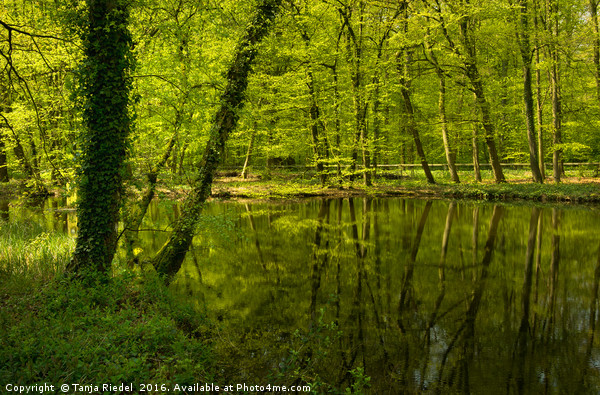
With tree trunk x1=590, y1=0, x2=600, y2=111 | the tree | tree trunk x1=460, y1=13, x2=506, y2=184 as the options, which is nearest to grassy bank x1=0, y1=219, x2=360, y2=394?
the tree

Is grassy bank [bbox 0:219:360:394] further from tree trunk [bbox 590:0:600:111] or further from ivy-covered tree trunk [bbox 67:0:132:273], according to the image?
tree trunk [bbox 590:0:600:111]

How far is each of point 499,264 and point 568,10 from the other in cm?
1964

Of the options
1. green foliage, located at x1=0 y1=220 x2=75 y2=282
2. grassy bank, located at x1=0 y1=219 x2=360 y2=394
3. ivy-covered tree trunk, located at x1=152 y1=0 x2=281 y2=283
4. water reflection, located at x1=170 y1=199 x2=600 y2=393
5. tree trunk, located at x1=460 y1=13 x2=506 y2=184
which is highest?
tree trunk, located at x1=460 y1=13 x2=506 y2=184

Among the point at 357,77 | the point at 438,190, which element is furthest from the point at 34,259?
the point at 438,190

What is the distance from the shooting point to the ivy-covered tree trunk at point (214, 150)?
27.3ft

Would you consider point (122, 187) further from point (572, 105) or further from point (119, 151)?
point (572, 105)

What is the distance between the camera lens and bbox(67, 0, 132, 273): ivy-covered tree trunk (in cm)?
639

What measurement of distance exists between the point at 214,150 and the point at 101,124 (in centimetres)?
240

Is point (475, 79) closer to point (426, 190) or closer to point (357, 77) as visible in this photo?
point (357, 77)

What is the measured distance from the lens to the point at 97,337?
4355 millimetres

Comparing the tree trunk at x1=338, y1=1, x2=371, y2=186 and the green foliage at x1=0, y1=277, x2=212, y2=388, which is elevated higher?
the tree trunk at x1=338, y1=1, x2=371, y2=186

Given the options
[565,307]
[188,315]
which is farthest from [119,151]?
[565,307]

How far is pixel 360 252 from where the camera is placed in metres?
11.5

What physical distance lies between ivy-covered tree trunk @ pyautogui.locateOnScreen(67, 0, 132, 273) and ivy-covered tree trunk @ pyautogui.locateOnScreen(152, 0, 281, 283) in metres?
1.74
